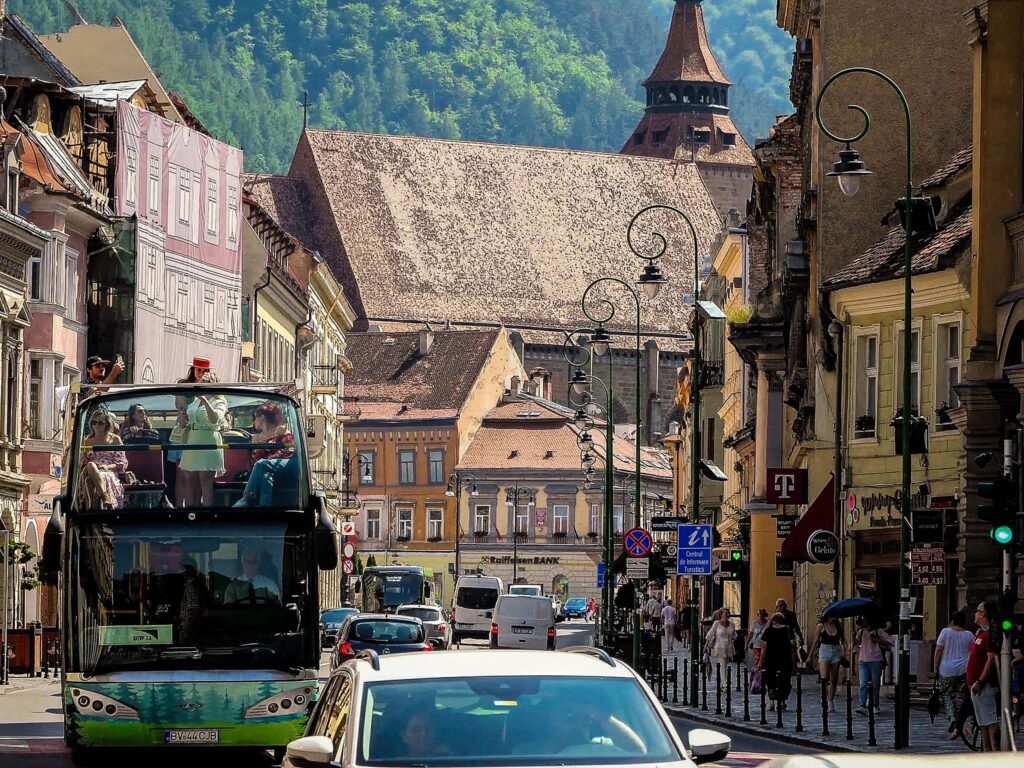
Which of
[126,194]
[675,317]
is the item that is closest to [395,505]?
[675,317]

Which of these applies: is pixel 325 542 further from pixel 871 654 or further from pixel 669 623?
pixel 669 623

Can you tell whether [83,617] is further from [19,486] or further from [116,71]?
[116,71]

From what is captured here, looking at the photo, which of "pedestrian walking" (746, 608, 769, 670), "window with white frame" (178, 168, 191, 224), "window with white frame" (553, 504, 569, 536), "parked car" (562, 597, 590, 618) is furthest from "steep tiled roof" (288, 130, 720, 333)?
"pedestrian walking" (746, 608, 769, 670)

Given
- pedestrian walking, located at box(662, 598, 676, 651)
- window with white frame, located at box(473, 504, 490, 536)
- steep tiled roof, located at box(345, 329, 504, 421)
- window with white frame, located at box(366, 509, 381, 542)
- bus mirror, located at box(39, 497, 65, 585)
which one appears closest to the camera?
bus mirror, located at box(39, 497, 65, 585)

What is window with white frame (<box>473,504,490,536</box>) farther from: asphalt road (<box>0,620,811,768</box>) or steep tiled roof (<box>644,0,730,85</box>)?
asphalt road (<box>0,620,811,768</box>)

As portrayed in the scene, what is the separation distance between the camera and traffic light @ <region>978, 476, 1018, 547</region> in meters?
22.9

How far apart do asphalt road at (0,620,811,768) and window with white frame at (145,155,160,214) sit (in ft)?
98.3

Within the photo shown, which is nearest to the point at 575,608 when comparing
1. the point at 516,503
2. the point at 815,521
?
the point at 516,503

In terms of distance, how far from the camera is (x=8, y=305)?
45.5 meters

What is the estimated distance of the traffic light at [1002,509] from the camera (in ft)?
75.2

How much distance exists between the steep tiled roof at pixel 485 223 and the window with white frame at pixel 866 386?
108 metres

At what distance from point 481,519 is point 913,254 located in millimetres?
87459

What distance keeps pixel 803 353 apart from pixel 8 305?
1522 centimetres

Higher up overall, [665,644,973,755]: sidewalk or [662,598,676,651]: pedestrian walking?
[665,644,973,755]: sidewalk
